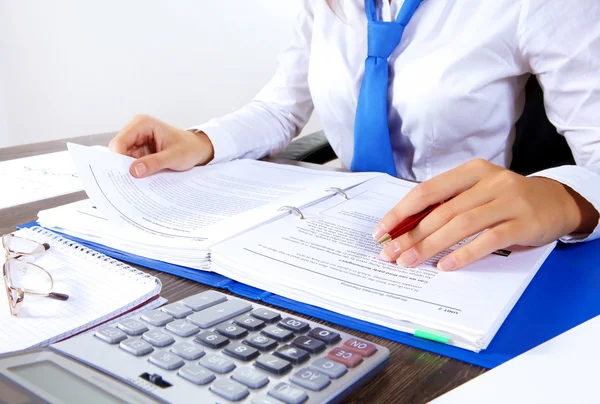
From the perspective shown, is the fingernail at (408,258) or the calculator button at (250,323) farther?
the fingernail at (408,258)

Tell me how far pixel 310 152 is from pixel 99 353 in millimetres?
730

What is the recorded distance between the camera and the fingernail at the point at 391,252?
0.49 metres

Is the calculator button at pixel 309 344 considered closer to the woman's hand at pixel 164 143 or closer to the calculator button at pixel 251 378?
the calculator button at pixel 251 378

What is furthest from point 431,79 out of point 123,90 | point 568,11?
point 123,90

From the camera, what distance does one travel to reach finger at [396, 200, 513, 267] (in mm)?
485

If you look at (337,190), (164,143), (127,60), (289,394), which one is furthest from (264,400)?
(127,60)

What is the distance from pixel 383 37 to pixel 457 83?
0.41 ft

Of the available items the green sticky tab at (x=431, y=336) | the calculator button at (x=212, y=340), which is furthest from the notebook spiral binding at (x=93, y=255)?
the green sticky tab at (x=431, y=336)

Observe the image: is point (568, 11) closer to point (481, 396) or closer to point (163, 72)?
point (481, 396)

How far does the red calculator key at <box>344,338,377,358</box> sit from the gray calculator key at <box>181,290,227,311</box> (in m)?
0.11

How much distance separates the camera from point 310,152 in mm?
1038

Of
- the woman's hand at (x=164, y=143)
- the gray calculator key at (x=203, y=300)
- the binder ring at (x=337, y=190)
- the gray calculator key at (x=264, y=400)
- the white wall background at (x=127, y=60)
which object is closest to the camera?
the gray calculator key at (x=264, y=400)

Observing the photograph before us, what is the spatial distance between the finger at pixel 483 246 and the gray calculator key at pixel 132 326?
24 centimetres

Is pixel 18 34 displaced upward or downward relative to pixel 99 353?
upward
